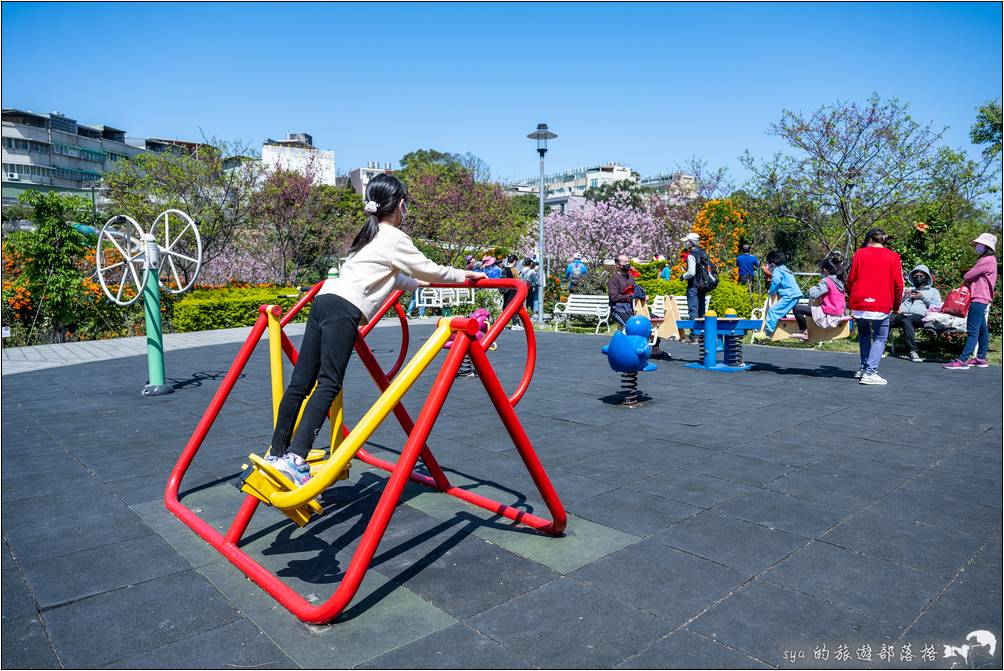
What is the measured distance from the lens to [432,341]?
2.68 metres

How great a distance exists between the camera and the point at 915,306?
9102 millimetres

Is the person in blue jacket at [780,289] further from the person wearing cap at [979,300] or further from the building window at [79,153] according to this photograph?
the building window at [79,153]

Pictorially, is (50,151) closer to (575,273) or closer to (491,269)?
(575,273)

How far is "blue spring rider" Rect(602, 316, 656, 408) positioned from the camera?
6238 millimetres

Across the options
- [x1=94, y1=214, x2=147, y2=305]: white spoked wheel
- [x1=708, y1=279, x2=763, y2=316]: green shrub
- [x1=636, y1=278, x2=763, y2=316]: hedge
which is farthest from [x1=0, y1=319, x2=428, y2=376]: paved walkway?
[x1=708, y1=279, x2=763, y2=316]: green shrub

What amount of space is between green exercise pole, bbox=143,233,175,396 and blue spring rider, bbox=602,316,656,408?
172 inches

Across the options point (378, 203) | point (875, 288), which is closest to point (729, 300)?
point (875, 288)

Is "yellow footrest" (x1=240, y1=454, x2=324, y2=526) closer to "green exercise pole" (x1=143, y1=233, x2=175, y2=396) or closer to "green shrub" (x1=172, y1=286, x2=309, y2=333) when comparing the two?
"green exercise pole" (x1=143, y1=233, x2=175, y2=396)

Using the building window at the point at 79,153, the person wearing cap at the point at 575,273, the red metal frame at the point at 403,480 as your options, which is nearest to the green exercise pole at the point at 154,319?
the red metal frame at the point at 403,480

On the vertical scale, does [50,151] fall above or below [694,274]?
above

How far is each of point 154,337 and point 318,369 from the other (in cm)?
504

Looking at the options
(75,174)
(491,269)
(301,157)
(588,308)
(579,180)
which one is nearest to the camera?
(491,269)

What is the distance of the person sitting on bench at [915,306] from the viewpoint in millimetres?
9023

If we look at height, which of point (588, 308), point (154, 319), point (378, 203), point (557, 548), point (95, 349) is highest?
point (378, 203)
